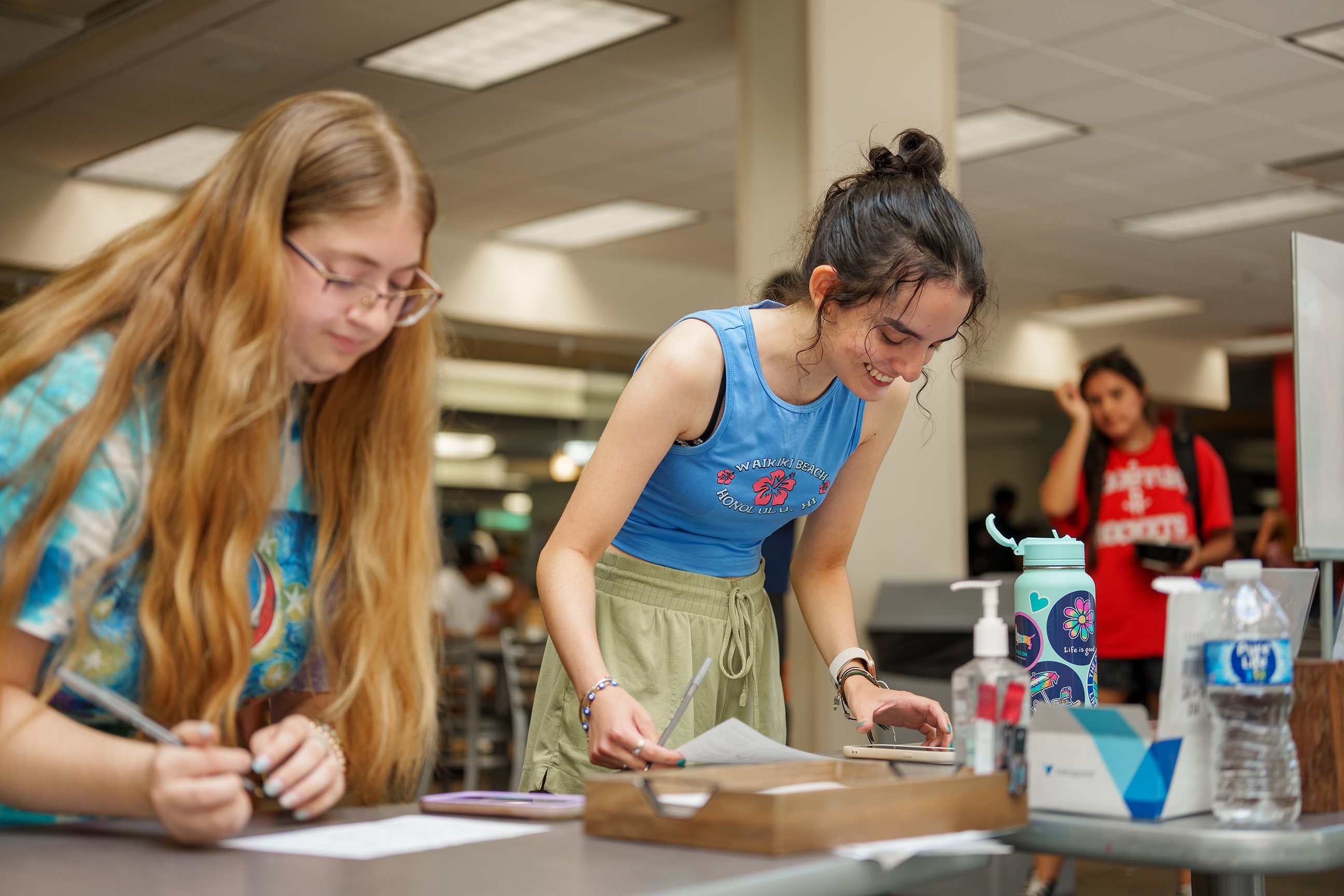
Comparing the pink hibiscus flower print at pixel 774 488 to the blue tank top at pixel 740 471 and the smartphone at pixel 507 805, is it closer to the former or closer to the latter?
the blue tank top at pixel 740 471

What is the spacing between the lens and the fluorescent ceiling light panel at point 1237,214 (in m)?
7.42

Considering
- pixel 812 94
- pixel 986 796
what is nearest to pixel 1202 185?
pixel 812 94

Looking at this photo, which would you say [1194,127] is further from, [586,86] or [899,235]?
[899,235]

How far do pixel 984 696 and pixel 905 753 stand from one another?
0.29m

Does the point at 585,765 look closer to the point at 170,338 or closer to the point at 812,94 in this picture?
the point at 170,338

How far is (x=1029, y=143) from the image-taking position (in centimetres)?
639

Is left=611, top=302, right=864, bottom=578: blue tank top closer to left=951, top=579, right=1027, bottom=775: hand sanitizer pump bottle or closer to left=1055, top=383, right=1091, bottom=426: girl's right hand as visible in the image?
left=951, top=579, right=1027, bottom=775: hand sanitizer pump bottle

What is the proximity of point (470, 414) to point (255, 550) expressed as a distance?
8.66m

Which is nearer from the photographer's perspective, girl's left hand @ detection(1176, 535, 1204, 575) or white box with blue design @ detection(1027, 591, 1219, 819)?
white box with blue design @ detection(1027, 591, 1219, 819)

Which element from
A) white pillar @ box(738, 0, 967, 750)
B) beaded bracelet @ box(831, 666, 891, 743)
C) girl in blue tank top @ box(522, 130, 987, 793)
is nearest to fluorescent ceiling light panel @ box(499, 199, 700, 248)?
white pillar @ box(738, 0, 967, 750)

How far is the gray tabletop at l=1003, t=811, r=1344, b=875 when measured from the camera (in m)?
0.98

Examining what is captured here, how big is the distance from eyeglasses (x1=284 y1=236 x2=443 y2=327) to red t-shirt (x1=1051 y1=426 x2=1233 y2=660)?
2.81 meters

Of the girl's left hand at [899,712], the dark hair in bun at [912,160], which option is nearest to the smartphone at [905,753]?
the girl's left hand at [899,712]

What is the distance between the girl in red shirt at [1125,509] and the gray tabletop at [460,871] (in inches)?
110
